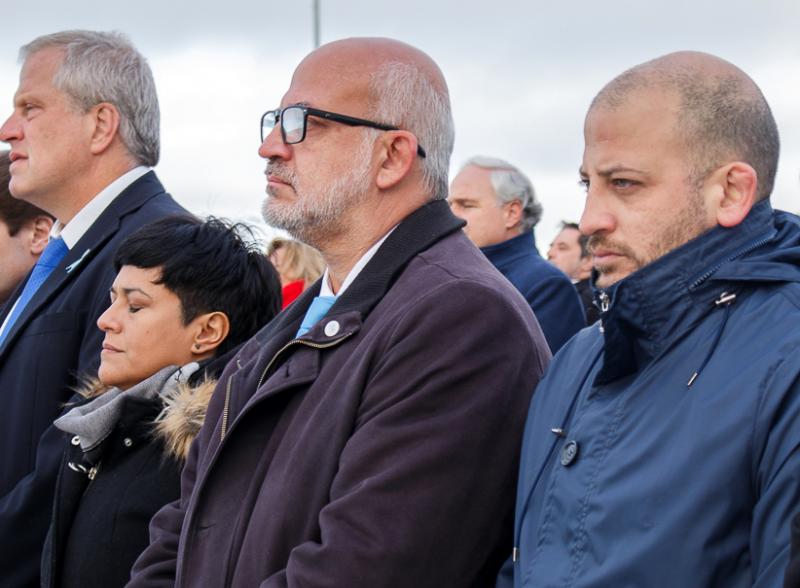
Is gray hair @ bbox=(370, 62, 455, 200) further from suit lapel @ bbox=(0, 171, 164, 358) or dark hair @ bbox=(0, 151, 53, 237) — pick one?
dark hair @ bbox=(0, 151, 53, 237)

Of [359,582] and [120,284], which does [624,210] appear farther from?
[120,284]

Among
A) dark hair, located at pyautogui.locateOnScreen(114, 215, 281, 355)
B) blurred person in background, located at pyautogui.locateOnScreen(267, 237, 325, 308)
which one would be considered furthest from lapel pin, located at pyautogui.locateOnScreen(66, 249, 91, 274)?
blurred person in background, located at pyautogui.locateOnScreen(267, 237, 325, 308)

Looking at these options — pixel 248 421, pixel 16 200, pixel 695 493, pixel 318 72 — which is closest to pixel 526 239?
pixel 16 200

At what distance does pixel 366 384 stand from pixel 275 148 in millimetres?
837

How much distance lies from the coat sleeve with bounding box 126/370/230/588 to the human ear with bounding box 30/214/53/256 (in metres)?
2.15

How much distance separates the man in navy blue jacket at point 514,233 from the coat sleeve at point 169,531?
283 cm

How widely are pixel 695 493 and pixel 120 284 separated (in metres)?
2.28

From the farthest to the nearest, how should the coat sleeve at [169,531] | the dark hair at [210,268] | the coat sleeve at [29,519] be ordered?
the dark hair at [210,268] → the coat sleeve at [29,519] → the coat sleeve at [169,531]

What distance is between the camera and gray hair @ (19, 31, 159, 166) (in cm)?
454

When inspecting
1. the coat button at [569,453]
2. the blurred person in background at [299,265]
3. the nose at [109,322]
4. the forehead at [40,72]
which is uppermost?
the forehead at [40,72]

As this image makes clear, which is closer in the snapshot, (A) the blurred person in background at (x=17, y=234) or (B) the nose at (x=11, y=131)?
(B) the nose at (x=11, y=131)

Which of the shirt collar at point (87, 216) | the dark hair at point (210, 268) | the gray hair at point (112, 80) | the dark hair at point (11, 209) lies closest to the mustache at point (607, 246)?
the dark hair at point (210, 268)

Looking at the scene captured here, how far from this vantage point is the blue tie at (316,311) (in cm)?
325

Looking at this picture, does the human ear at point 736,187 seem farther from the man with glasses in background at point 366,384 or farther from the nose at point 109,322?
the nose at point 109,322
